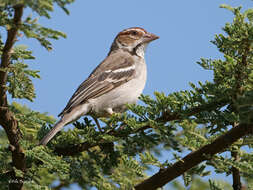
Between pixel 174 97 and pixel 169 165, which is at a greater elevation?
pixel 174 97

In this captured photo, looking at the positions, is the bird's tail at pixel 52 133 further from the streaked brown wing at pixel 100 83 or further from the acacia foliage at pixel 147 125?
the streaked brown wing at pixel 100 83

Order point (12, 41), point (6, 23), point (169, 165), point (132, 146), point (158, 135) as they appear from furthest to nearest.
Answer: point (132, 146) → point (158, 135) → point (169, 165) → point (12, 41) → point (6, 23)

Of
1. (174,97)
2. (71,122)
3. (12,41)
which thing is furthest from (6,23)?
(71,122)

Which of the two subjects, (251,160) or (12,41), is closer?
(12,41)

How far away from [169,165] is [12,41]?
1.64 metres

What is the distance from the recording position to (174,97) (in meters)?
3.23

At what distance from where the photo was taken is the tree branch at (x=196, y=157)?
2.64 m

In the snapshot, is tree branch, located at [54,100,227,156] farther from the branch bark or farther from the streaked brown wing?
the streaked brown wing

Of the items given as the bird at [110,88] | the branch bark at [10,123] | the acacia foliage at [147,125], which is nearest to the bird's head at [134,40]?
the bird at [110,88]

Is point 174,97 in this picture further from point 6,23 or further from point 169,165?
point 6,23

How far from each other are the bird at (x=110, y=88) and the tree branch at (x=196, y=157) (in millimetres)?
2082

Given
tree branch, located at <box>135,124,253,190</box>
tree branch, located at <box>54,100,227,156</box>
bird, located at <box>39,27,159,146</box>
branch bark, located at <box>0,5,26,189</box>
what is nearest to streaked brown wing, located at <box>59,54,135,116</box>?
bird, located at <box>39,27,159,146</box>

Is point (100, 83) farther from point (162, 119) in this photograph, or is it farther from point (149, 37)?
point (162, 119)

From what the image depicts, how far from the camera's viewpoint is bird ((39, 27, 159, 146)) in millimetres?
5765
